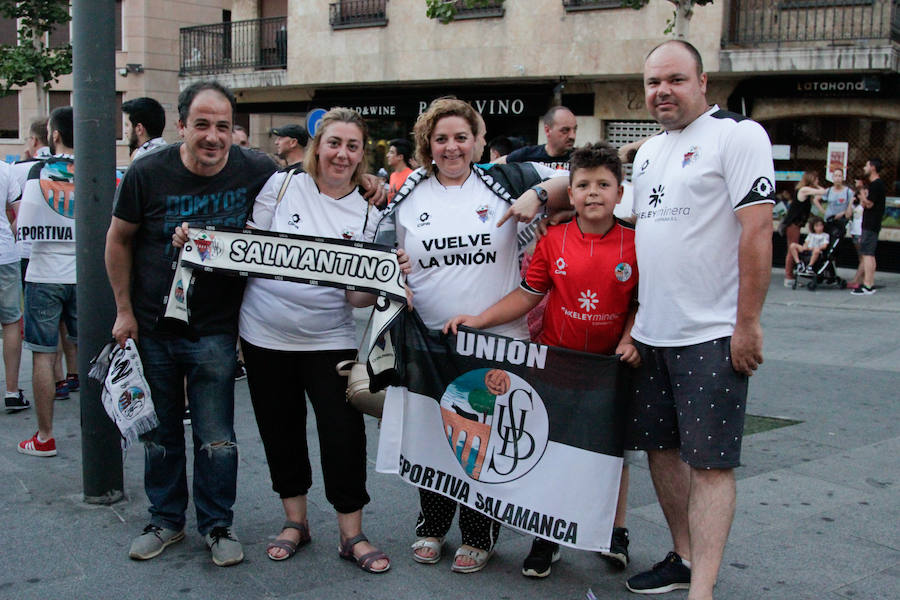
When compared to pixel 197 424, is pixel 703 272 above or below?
above

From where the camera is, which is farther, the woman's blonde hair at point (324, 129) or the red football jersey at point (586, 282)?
the woman's blonde hair at point (324, 129)

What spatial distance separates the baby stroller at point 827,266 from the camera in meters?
14.5

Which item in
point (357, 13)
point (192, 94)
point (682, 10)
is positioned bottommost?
point (192, 94)

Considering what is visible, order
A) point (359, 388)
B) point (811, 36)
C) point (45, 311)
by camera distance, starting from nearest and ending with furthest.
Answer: point (359, 388), point (45, 311), point (811, 36)

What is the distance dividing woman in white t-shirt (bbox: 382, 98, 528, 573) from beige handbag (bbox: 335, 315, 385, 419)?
363 mm

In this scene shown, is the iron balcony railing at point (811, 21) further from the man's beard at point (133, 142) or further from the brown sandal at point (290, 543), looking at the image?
the brown sandal at point (290, 543)

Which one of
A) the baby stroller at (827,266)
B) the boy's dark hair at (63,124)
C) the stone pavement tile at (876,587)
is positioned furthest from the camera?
the baby stroller at (827,266)

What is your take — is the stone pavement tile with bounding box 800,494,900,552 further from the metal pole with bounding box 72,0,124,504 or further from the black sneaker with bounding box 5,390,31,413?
the black sneaker with bounding box 5,390,31,413

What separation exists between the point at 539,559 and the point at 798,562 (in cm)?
114

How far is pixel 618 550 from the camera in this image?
402 cm

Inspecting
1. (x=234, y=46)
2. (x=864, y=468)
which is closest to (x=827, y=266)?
(x=864, y=468)

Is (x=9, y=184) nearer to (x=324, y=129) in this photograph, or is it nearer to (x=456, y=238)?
(x=324, y=129)

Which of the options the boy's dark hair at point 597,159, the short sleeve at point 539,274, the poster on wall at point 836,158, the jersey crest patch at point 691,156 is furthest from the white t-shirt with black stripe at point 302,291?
the poster on wall at point 836,158

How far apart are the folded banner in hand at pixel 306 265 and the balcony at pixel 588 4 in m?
15.4
